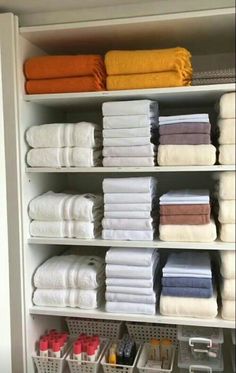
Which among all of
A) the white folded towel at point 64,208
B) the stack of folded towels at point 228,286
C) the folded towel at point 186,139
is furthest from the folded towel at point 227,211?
the white folded towel at point 64,208

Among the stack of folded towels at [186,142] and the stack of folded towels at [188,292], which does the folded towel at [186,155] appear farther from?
the stack of folded towels at [188,292]

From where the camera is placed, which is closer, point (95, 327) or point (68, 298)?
point (68, 298)

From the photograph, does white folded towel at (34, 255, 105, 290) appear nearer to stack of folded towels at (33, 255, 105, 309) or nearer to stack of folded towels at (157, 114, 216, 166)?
stack of folded towels at (33, 255, 105, 309)

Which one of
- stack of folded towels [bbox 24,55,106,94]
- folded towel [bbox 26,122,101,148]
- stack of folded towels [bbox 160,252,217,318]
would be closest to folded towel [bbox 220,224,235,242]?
stack of folded towels [bbox 160,252,217,318]

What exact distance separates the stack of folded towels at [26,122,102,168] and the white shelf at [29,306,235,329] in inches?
22.4

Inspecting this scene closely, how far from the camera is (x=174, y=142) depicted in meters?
1.38

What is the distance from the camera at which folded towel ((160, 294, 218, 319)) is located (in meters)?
1.36

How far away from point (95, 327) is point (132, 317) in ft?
1.18

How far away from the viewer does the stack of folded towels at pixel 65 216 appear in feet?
4.79

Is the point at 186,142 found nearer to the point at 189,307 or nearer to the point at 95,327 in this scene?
the point at 189,307

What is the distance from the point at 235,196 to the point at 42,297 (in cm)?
85

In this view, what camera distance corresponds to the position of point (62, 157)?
147 centimetres

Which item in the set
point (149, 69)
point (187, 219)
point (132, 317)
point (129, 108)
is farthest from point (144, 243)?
point (149, 69)

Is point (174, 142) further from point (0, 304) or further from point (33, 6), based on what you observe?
point (0, 304)
